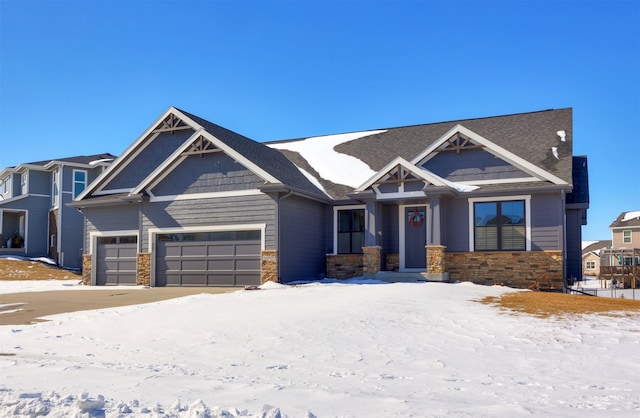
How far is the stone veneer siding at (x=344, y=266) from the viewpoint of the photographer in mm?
21359

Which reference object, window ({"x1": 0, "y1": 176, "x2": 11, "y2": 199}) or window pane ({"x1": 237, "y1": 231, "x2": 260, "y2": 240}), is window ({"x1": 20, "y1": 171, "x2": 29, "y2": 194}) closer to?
window ({"x1": 0, "y1": 176, "x2": 11, "y2": 199})

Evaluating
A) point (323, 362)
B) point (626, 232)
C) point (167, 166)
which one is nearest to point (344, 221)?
point (167, 166)

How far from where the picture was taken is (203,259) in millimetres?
20594

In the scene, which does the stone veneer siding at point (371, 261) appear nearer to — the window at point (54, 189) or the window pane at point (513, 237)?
the window pane at point (513, 237)

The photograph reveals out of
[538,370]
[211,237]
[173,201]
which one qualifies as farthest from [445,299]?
[173,201]

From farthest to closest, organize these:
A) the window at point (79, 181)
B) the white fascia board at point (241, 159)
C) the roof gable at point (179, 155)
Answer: the window at point (79, 181)
the roof gable at point (179, 155)
the white fascia board at point (241, 159)

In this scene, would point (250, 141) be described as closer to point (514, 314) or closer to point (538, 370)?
point (514, 314)

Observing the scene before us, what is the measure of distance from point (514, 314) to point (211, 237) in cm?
1225

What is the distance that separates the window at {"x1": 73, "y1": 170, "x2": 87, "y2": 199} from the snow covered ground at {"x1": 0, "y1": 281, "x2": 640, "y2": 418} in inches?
997

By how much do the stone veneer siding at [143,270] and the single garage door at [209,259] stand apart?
1.06ft

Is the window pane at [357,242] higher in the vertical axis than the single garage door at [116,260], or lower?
higher

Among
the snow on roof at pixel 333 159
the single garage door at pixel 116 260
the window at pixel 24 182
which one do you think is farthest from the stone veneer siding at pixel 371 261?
the window at pixel 24 182

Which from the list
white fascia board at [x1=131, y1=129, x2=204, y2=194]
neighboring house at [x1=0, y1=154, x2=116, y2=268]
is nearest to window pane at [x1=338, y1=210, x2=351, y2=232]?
white fascia board at [x1=131, y1=129, x2=204, y2=194]

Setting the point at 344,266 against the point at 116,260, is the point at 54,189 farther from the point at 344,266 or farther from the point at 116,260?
the point at 344,266
